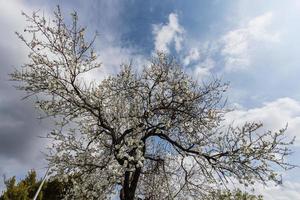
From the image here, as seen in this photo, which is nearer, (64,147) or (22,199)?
(64,147)

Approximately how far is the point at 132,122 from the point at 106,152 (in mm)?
1705

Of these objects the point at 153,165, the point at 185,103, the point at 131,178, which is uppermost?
the point at 185,103

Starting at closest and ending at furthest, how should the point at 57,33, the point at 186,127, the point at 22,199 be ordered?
the point at 57,33 < the point at 186,127 < the point at 22,199

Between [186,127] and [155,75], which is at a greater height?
[155,75]

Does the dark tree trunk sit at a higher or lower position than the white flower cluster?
lower

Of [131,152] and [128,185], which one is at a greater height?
[131,152]

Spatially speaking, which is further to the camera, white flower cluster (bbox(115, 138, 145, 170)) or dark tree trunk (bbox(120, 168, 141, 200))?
dark tree trunk (bbox(120, 168, 141, 200))

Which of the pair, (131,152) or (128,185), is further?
(128,185)

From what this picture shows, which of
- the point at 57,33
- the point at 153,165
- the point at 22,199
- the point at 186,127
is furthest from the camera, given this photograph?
the point at 22,199

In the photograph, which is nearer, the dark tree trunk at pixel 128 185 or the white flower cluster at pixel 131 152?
the white flower cluster at pixel 131 152

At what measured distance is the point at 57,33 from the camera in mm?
13281

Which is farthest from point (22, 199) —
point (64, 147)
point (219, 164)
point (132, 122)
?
point (219, 164)

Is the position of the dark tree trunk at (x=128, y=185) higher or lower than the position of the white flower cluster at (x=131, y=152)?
lower

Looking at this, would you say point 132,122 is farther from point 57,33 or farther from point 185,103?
point 57,33
